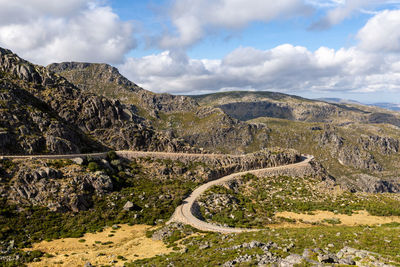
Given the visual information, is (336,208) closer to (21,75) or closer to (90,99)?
(90,99)

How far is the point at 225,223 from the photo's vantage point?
65188 millimetres

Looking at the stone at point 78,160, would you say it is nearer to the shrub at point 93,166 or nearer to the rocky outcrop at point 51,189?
the shrub at point 93,166

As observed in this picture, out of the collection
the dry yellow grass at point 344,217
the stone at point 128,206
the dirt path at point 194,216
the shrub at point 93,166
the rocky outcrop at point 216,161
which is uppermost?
the shrub at point 93,166

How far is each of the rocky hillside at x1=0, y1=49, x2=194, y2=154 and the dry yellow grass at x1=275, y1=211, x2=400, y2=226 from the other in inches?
2423

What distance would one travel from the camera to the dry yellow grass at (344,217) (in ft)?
239

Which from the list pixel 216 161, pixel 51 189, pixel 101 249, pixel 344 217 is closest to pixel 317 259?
pixel 101 249

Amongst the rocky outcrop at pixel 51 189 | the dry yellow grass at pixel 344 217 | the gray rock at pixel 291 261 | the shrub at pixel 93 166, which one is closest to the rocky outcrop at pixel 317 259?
the gray rock at pixel 291 261

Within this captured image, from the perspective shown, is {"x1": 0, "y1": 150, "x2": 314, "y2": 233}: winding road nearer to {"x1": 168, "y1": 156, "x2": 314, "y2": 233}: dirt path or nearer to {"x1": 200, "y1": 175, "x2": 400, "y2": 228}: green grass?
{"x1": 168, "y1": 156, "x2": 314, "y2": 233}: dirt path

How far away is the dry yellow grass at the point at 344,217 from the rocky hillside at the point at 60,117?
202 ft

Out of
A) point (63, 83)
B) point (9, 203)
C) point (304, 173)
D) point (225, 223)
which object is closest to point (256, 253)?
point (225, 223)

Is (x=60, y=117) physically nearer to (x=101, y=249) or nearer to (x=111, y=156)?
(x=111, y=156)

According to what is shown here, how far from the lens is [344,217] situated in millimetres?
77375

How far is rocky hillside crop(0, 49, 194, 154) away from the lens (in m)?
83.9

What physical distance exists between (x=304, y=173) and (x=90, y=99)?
112 meters
